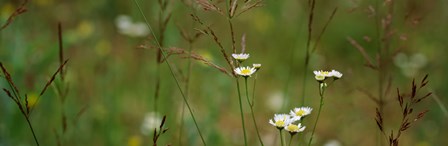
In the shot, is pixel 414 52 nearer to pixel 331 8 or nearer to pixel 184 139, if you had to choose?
pixel 331 8

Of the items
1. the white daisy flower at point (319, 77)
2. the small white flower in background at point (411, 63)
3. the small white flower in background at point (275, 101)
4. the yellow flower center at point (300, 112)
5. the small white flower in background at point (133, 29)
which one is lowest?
the small white flower in background at point (275, 101)

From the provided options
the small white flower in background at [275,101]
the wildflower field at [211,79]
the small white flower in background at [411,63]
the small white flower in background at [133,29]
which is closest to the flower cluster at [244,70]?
the wildflower field at [211,79]

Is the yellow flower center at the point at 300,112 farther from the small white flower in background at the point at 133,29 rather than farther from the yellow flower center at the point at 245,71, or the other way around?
the small white flower in background at the point at 133,29

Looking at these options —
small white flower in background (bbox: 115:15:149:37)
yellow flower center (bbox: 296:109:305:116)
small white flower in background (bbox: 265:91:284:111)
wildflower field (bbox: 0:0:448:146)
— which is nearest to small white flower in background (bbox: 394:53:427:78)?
wildflower field (bbox: 0:0:448:146)

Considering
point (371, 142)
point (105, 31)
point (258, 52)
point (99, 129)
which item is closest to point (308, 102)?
point (371, 142)

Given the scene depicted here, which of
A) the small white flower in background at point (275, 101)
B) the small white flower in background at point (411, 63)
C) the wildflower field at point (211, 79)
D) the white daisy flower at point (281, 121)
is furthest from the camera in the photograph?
the small white flower in background at point (411, 63)

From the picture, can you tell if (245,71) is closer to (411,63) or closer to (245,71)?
(245,71)

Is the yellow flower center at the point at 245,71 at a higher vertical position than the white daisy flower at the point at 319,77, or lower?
higher

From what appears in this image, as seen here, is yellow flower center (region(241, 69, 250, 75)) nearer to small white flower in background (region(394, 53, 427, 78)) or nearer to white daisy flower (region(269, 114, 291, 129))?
white daisy flower (region(269, 114, 291, 129))

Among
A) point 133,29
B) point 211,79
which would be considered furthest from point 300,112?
point 133,29
